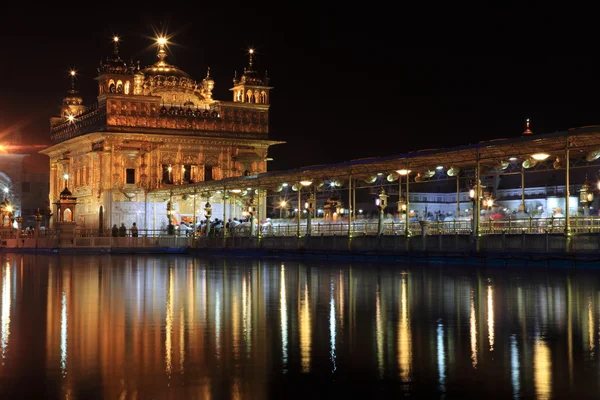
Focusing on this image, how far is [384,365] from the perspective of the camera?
376 inches

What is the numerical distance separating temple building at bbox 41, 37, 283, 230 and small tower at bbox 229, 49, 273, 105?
8 cm

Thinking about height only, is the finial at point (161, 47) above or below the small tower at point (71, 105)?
above

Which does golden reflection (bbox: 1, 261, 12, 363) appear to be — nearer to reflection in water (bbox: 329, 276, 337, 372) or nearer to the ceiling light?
reflection in water (bbox: 329, 276, 337, 372)

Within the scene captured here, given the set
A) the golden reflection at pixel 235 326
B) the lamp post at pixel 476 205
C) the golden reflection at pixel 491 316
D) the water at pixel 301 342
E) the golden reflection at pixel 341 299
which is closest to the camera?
the water at pixel 301 342

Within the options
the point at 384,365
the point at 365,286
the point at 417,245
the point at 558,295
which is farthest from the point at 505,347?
the point at 417,245

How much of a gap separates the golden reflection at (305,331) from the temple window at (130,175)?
174ft

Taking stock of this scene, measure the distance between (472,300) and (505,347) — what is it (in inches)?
232

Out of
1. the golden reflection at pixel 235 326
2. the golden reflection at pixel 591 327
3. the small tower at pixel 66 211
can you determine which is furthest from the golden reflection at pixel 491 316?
the small tower at pixel 66 211

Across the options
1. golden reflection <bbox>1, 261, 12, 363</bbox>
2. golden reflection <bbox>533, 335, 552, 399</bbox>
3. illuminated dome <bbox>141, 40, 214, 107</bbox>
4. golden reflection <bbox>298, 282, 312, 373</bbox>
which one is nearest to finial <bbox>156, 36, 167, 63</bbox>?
illuminated dome <bbox>141, 40, 214, 107</bbox>

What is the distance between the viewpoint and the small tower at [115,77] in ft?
232

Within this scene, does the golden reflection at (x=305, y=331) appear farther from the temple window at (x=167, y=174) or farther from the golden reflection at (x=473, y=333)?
the temple window at (x=167, y=174)

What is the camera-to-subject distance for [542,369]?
30.6ft

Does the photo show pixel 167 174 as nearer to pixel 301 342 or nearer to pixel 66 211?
pixel 66 211

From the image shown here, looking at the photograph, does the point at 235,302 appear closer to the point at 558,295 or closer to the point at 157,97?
the point at 558,295
